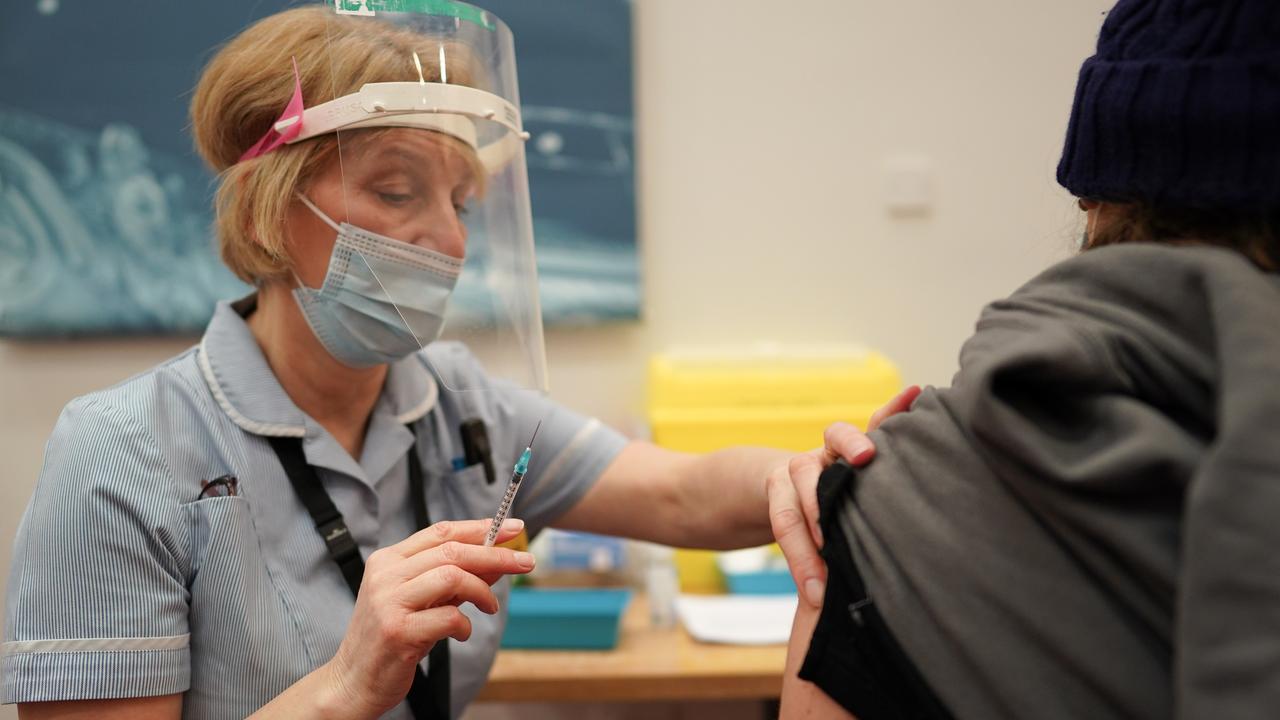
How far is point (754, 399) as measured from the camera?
7.16 ft

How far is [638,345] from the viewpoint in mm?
2449

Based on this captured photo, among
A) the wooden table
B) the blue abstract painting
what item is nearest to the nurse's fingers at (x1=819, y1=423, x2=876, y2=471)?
the wooden table

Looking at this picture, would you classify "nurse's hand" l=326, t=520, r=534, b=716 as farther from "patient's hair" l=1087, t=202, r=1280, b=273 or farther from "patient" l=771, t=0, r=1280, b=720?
"patient's hair" l=1087, t=202, r=1280, b=273

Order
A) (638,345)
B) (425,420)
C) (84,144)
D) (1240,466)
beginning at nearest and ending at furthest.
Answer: (1240,466), (425,420), (84,144), (638,345)

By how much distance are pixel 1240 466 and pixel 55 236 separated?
256cm

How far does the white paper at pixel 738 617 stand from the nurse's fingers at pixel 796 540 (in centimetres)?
77

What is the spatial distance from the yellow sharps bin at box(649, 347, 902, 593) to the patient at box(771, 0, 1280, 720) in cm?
126

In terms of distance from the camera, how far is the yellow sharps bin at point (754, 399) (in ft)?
6.87

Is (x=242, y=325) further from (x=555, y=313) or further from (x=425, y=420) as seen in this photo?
(x=555, y=313)

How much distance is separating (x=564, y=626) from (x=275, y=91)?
1.11m

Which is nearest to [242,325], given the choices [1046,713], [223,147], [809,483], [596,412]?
[223,147]

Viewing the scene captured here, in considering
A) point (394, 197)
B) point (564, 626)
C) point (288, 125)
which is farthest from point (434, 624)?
point (564, 626)

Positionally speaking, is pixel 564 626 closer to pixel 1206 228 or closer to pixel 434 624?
pixel 434 624

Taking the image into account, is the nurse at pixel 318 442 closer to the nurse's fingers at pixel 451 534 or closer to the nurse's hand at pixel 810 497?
the nurse's fingers at pixel 451 534
